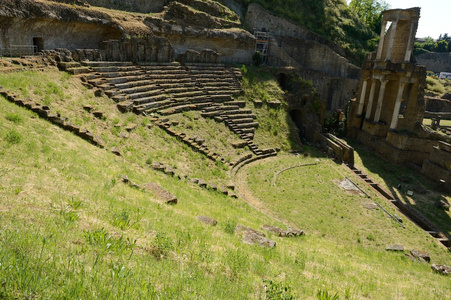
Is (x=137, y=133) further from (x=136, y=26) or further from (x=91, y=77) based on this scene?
(x=136, y=26)

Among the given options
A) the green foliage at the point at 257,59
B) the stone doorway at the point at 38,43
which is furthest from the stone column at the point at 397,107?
the stone doorway at the point at 38,43

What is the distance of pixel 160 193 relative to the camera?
9.53 m

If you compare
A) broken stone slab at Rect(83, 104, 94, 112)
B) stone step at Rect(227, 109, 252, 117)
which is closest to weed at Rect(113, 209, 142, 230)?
broken stone slab at Rect(83, 104, 94, 112)

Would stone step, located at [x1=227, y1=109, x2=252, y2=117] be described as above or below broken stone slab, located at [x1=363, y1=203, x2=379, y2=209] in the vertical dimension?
above

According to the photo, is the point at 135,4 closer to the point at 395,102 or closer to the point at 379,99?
the point at 379,99

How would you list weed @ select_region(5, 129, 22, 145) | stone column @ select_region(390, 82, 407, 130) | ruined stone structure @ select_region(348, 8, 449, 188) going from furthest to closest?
stone column @ select_region(390, 82, 407, 130)
ruined stone structure @ select_region(348, 8, 449, 188)
weed @ select_region(5, 129, 22, 145)

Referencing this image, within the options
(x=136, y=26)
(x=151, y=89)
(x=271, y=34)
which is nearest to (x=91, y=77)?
(x=151, y=89)

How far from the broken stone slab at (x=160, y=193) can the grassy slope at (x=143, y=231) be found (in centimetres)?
40

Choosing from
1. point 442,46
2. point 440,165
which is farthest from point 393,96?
point 442,46

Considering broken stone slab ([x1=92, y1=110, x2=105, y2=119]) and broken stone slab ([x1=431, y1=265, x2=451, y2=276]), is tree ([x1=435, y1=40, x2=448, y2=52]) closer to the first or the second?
broken stone slab ([x1=431, y1=265, x2=451, y2=276])

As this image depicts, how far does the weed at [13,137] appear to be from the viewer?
323 inches

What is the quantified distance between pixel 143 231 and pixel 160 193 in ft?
10.9

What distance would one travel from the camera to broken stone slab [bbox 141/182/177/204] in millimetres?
9229

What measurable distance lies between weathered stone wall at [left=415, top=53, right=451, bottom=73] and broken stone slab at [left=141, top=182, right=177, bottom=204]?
67.1 meters
